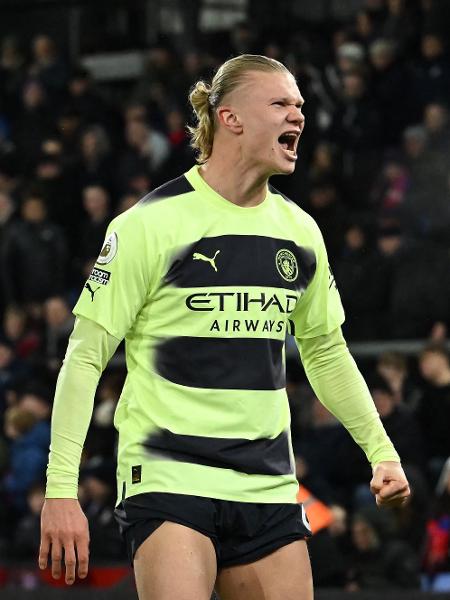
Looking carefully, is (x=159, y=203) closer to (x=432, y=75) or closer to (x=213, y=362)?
(x=213, y=362)

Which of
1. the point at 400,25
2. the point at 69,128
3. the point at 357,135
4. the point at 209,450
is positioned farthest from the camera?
the point at 69,128

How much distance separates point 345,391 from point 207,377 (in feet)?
1.70

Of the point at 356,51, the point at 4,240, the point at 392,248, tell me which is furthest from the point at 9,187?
the point at 392,248

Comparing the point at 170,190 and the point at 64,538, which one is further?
the point at 170,190

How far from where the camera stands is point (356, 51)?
38.9ft

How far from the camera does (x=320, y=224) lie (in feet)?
35.8

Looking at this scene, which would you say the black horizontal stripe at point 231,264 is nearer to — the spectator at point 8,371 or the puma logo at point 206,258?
A: the puma logo at point 206,258

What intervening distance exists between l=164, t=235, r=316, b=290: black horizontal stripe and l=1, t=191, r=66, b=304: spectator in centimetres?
773

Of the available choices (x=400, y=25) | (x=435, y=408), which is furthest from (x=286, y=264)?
(x=400, y=25)

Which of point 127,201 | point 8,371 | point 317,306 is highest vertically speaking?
point 127,201

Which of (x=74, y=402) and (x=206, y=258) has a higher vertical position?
(x=206, y=258)

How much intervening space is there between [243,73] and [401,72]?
7334mm

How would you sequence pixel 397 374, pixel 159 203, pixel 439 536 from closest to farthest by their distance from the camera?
1. pixel 159 203
2. pixel 439 536
3. pixel 397 374

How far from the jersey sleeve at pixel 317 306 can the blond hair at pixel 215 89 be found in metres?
0.40
